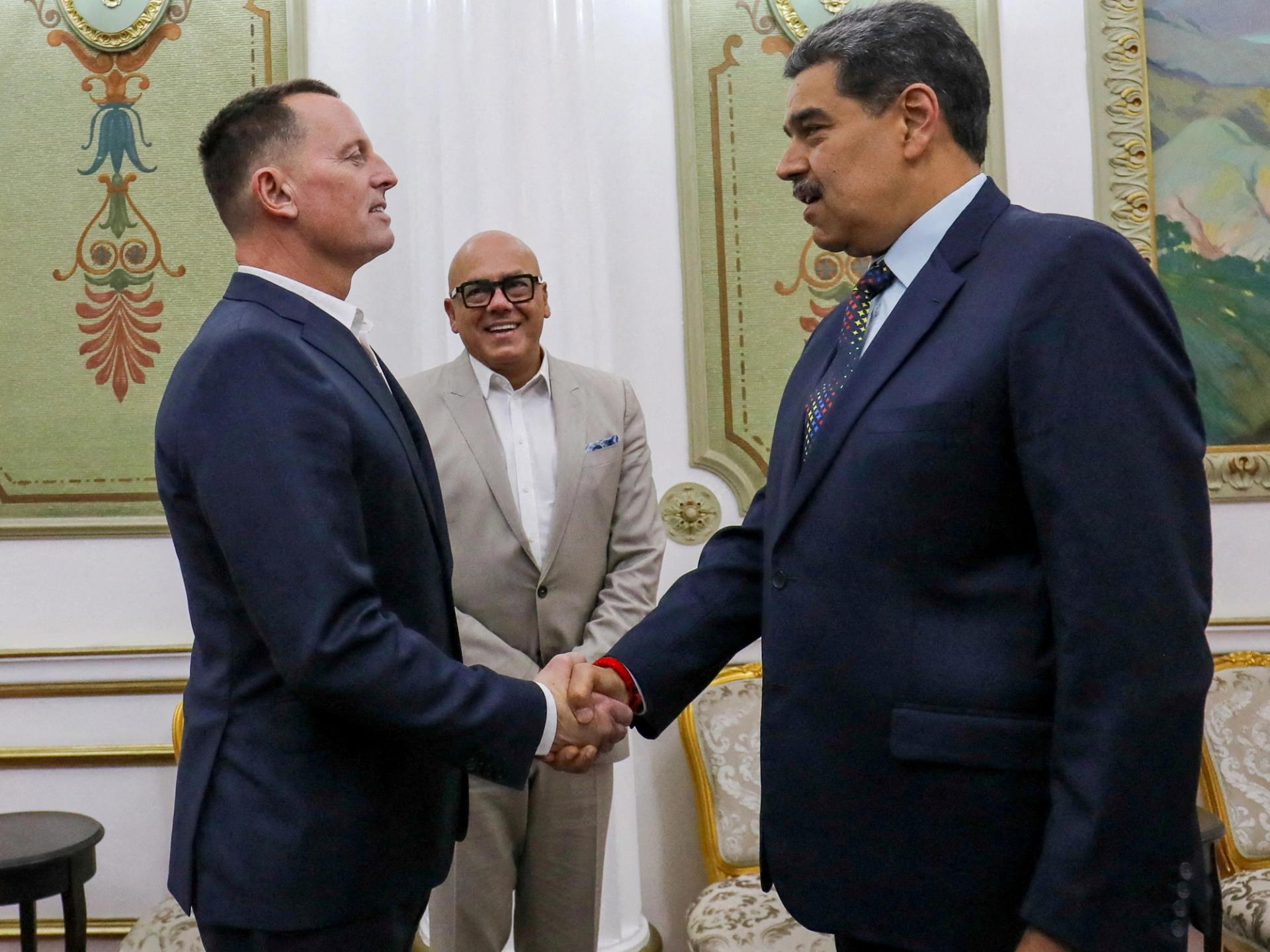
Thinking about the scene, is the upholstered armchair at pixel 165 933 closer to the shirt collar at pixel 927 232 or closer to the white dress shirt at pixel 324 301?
the white dress shirt at pixel 324 301

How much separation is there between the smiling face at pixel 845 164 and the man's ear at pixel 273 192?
0.70m

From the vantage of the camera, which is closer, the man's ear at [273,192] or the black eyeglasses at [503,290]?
the man's ear at [273,192]

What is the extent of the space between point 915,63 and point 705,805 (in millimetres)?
2332

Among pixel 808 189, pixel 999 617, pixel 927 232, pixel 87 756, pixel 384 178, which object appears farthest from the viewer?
pixel 87 756

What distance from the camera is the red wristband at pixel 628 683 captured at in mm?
1831

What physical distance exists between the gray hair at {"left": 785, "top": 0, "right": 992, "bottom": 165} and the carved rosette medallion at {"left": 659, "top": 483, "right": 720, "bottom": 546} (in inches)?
86.2

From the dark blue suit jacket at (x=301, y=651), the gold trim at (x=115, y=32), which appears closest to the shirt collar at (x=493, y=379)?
the dark blue suit jacket at (x=301, y=651)

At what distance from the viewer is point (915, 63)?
1.52 m

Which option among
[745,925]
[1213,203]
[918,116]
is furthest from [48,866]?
[1213,203]

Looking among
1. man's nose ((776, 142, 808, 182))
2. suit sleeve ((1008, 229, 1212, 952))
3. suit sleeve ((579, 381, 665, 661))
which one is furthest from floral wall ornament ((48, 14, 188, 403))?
suit sleeve ((1008, 229, 1212, 952))

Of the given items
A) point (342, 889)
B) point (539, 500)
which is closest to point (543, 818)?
point (539, 500)

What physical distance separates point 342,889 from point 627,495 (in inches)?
55.9

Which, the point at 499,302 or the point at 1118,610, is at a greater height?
the point at 499,302

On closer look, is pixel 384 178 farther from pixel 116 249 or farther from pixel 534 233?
pixel 116 249
